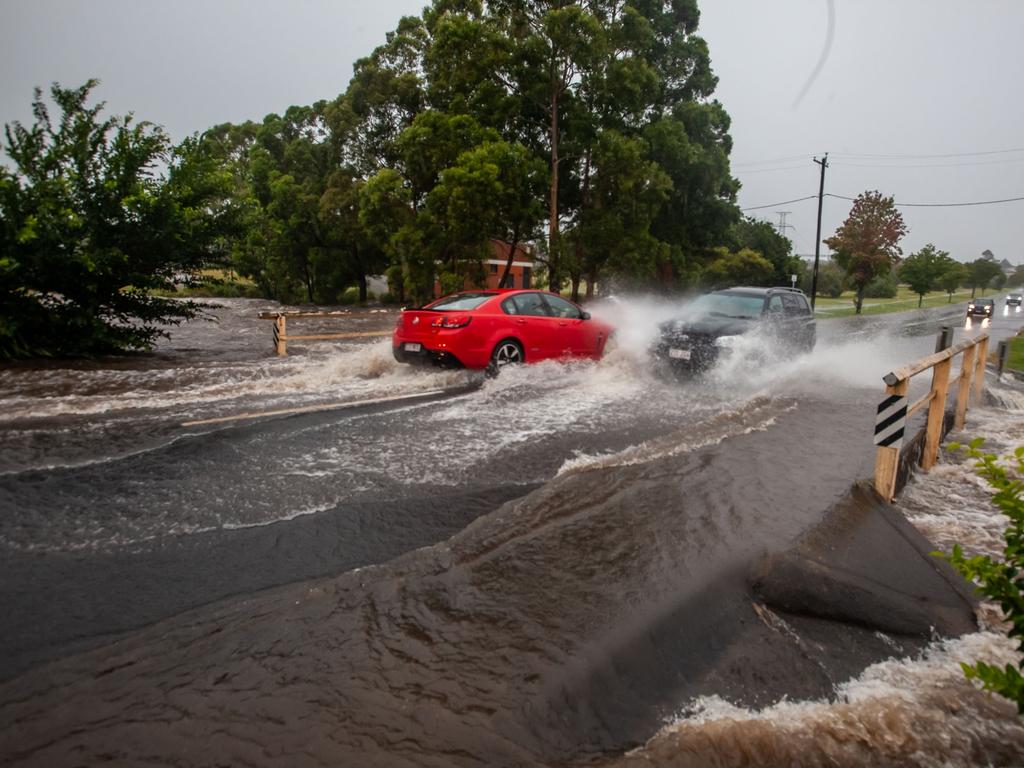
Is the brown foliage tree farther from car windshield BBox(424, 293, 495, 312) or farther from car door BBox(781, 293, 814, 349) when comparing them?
car windshield BBox(424, 293, 495, 312)

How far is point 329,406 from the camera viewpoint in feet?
27.9

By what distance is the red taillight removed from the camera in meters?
10.0

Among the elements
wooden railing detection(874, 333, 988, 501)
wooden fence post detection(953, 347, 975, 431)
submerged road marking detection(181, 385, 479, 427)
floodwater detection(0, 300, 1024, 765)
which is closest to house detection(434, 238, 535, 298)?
submerged road marking detection(181, 385, 479, 427)

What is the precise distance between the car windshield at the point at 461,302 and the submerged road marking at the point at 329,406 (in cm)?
131

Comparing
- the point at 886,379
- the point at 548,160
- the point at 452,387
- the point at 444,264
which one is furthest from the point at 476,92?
the point at 886,379

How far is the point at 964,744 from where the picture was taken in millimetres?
2820

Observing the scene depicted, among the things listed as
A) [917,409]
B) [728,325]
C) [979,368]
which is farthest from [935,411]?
[979,368]

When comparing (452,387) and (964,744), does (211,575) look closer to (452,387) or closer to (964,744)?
(964,744)

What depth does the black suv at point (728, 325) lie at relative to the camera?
10.7 meters

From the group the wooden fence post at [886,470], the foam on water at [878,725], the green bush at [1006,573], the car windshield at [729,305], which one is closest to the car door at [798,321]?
the car windshield at [729,305]

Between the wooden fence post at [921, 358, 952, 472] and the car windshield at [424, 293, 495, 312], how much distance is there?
20.8 ft

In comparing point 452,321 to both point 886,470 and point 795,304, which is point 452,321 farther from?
point 795,304

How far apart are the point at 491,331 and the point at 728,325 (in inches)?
162

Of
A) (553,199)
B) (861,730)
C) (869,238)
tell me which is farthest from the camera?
(869,238)
